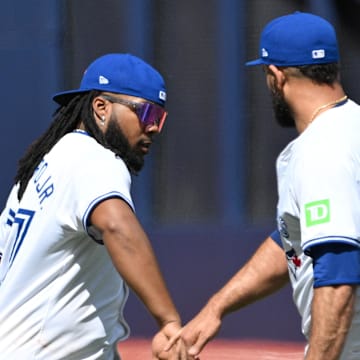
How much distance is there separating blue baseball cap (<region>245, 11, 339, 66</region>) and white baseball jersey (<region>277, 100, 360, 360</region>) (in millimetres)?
186

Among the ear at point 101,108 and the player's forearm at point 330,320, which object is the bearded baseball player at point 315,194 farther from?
the ear at point 101,108

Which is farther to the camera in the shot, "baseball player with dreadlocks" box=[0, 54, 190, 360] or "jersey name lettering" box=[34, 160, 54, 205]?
"jersey name lettering" box=[34, 160, 54, 205]

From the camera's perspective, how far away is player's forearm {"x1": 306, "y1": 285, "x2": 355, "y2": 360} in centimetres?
342

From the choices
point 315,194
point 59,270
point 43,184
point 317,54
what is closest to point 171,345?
point 59,270

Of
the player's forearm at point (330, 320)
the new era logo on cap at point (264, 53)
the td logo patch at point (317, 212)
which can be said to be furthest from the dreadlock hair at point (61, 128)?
the player's forearm at point (330, 320)

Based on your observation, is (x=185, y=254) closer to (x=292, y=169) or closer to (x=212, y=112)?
(x=212, y=112)

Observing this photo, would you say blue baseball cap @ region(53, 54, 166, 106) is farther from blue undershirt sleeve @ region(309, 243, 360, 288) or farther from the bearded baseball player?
blue undershirt sleeve @ region(309, 243, 360, 288)

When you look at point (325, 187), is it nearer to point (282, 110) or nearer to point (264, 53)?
point (282, 110)

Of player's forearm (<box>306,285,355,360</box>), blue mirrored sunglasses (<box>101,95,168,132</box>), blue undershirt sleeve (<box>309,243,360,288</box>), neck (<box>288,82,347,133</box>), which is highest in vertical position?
neck (<box>288,82,347,133</box>)

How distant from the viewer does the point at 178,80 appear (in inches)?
236

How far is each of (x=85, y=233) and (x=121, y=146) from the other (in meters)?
0.39

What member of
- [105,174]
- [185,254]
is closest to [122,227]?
[105,174]

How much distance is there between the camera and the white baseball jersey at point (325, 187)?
3.45 meters

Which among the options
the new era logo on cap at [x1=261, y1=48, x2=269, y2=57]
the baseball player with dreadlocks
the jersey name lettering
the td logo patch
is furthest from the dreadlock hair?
the td logo patch
